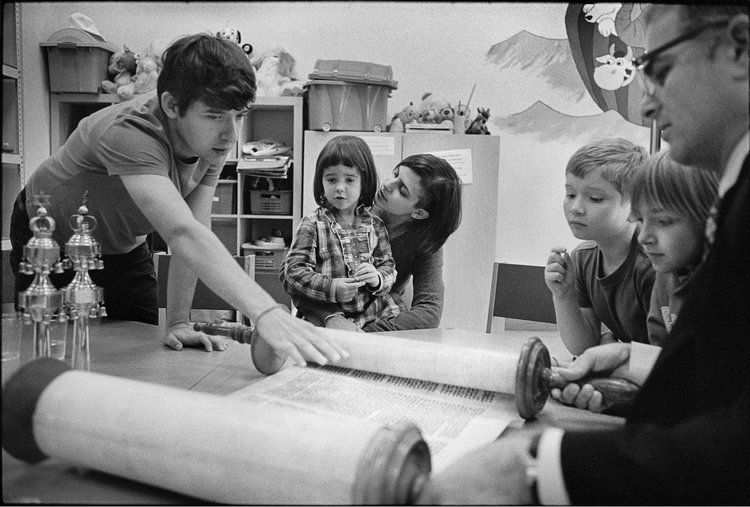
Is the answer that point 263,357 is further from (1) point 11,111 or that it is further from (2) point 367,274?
(1) point 11,111

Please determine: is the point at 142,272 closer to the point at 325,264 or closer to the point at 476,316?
the point at 325,264

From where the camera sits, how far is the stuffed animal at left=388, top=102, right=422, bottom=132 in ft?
4.43

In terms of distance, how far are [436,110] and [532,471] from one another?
55.0 inches

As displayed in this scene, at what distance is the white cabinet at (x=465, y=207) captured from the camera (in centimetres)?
112

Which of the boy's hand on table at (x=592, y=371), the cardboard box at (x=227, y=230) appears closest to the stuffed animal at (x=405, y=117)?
the cardboard box at (x=227, y=230)

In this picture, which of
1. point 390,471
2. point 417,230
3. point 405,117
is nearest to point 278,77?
point 405,117

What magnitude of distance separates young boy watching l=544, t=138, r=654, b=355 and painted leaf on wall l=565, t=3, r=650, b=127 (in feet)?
0.27

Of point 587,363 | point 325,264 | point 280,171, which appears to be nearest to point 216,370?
point 325,264

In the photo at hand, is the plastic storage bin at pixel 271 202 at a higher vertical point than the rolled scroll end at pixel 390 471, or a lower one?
higher

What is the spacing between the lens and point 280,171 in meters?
1.36

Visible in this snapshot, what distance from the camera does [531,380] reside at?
627 millimetres

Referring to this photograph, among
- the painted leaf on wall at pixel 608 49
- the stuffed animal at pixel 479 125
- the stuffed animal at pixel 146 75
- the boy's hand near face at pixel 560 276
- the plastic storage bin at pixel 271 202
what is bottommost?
the boy's hand near face at pixel 560 276

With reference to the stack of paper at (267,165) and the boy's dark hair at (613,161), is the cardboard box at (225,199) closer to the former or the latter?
the stack of paper at (267,165)

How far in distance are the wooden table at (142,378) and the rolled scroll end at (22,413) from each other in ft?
0.03
